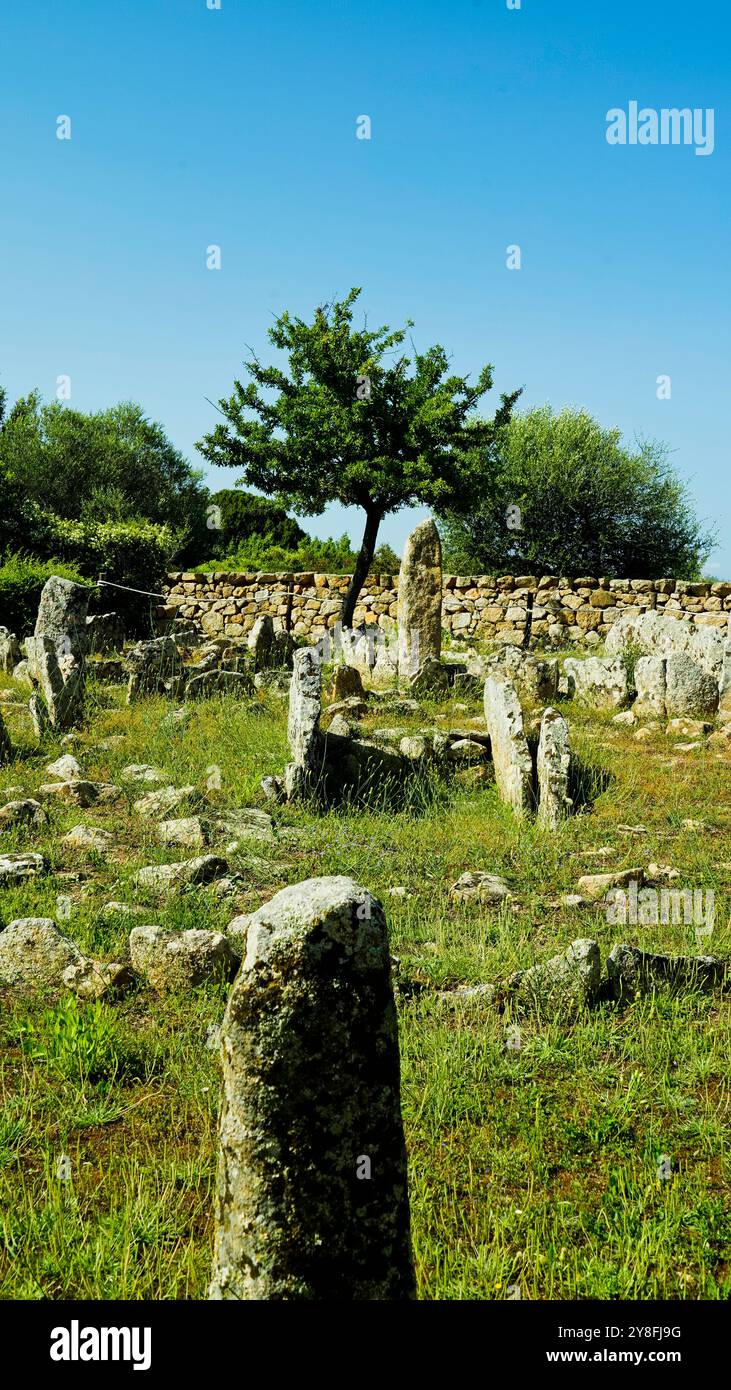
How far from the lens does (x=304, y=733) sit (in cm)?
960

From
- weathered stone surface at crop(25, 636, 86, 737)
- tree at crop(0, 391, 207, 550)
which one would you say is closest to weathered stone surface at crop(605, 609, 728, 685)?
weathered stone surface at crop(25, 636, 86, 737)

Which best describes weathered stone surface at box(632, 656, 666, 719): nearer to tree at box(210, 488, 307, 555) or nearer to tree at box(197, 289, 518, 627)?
tree at box(197, 289, 518, 627)

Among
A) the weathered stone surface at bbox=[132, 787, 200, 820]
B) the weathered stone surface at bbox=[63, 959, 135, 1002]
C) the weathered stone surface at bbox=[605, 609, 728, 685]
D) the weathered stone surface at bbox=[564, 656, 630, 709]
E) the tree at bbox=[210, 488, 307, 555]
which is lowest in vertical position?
the weathered stone surface at bbox=[63, 959, 135, 1002]

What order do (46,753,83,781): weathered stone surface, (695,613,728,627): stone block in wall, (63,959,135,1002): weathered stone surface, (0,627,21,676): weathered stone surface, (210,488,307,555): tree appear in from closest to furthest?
1. (63,959,135,1002): weathered stone surface
2. (46,753,83,781): weathered stone surface
3. (0,627,21,676): weathered stone surface
4. (695,613,728,627): stone block in wall
5. (210,488,307,555): tree

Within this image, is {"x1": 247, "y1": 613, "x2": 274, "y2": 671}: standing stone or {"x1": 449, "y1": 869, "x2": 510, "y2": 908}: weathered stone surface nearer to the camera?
{"x1": 449, "y1": 869, "x2": 510, "y2": 908}: weathered stone surface

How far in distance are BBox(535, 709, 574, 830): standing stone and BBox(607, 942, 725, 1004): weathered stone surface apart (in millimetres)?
3302

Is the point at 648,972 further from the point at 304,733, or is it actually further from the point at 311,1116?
the point at 304,733

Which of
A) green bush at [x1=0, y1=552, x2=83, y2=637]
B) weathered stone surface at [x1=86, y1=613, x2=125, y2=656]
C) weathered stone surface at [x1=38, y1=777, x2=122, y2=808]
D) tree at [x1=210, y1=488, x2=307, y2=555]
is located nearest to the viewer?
weathered stone surface at [x1=38, y1=777, x2=122, y2=808]

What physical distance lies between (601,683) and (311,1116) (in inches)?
483

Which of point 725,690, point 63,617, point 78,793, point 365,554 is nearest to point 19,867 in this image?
point 78,793

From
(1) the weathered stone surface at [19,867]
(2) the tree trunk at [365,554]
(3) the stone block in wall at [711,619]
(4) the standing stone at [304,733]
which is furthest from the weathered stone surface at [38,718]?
(3) the stone block in wall at [711,619]

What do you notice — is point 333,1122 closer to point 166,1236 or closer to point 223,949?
point 166,1236

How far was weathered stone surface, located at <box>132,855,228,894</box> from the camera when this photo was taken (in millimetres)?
7051

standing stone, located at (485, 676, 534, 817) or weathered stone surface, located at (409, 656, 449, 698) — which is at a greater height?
weathered stone surface, located at (409, 656, 449, 698)
